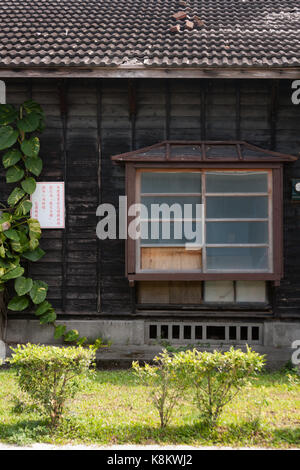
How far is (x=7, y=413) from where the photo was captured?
5.57 meters

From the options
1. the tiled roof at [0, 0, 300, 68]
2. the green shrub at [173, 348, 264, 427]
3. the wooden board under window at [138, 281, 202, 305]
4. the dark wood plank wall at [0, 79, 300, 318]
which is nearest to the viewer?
the green shrub at [173, 348, 264, 427]

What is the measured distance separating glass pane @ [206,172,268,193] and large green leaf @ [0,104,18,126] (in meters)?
3.82

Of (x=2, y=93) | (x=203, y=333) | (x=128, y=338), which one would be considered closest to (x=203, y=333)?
(x=203, y=333)

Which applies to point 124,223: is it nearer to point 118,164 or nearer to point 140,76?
point 118,164

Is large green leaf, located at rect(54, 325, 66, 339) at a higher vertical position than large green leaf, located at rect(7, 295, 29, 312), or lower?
lower

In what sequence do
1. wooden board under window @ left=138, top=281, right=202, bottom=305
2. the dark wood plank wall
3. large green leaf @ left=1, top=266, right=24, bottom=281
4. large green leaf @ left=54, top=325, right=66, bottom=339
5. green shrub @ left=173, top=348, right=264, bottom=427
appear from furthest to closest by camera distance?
the dark wood plank wall < wooden board under window @ left=138, top=281, right=202, bottom=305 < large green leaf @ left=54, top=325, right=66, bottom=339 < large green leaf @ left=1, top=266, right=24, bottom=281 < green shrub @ left=173, top=348, right=264, bottom=427

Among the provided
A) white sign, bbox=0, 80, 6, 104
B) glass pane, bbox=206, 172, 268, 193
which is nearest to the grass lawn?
glass pane, bbox=206, 172, 268, 193

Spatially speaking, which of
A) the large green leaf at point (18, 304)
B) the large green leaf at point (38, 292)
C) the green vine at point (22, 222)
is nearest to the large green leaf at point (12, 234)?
the green vine at point (22, 222)

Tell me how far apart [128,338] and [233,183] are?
3.52 m

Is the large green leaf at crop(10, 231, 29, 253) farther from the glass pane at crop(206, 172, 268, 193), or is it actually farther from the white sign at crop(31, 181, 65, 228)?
the glass pane at crop(206, 172, 268, 193)

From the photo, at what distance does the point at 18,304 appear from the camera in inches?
342

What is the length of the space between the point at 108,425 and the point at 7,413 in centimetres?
130

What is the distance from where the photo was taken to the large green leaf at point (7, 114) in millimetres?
8773

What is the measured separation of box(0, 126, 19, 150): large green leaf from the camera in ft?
28.3
